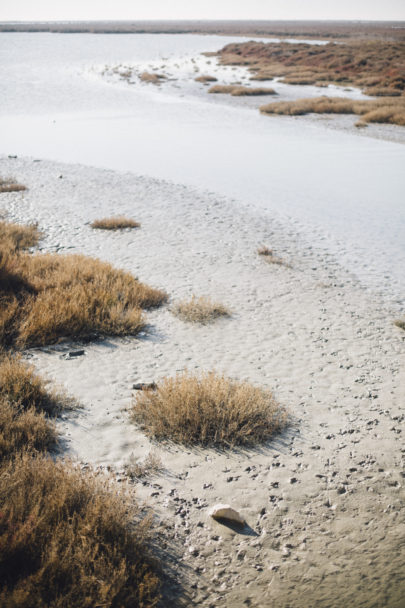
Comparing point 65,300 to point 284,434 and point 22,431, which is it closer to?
point 22,431

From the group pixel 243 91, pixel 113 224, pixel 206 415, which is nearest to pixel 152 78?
pixel 243 91

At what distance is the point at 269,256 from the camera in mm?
9914

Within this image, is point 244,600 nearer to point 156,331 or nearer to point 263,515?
point 263,515

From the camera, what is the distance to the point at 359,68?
153ft

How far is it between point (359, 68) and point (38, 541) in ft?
169

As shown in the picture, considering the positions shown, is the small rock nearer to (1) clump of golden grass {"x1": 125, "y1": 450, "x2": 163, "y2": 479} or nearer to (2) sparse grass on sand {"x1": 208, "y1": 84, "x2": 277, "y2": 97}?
(1) clump of golden grass {"x1": 125, "y1": 450, "x2": 163, "y2": 479}

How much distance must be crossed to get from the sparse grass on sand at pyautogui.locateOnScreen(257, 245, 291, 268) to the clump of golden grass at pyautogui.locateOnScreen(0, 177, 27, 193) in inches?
291

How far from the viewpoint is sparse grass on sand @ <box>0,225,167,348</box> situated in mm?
6457

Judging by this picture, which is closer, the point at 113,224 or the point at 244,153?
the point at 113,224

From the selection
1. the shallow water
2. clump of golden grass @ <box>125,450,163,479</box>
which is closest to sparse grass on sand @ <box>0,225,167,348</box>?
clump of golden grass @ <box>125,450,163,479</box>

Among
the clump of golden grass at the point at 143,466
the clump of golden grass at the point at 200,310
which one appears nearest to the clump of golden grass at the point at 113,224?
the clump of golden grass at the point at 200,310

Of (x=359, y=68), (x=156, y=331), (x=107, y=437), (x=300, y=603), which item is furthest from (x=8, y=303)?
(x=359, y=68)

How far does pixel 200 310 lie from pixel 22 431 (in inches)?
144

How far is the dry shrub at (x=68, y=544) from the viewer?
9.54 feet
